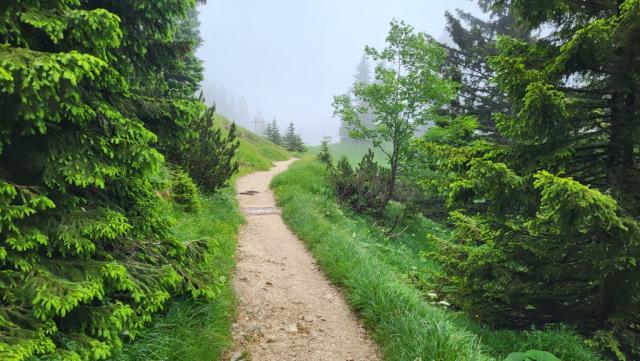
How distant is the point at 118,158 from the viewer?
3.66 metres

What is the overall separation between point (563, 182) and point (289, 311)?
14.6 feet

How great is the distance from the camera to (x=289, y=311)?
20.3 feet

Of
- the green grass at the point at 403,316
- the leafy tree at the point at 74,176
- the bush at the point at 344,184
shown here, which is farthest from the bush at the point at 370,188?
the leafy tree at the point at 74,176

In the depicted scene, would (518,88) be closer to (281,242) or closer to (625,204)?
(625,204)

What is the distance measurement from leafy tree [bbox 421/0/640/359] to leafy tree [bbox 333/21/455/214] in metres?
6.47

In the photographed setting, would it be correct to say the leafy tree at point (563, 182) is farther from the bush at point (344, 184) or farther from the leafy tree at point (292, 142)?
the leafy tree at point (292, 142)

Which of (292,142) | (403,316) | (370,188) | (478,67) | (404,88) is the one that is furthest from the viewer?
(292,142)

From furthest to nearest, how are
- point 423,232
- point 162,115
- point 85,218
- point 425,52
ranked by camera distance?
point 423,232 → point 425,52 → point 162,115 → point 85,218

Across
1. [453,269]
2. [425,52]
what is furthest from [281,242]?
[425,52]

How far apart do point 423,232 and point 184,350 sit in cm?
1298

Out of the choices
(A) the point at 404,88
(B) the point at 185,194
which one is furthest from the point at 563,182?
(A) the point at 404,88

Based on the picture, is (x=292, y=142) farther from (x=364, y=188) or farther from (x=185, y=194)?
(x=185, y=194)

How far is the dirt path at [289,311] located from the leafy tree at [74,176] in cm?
166

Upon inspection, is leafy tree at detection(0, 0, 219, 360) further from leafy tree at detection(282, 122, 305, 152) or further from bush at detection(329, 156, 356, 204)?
leafy tree at detection(282, 122, 305, 152)
